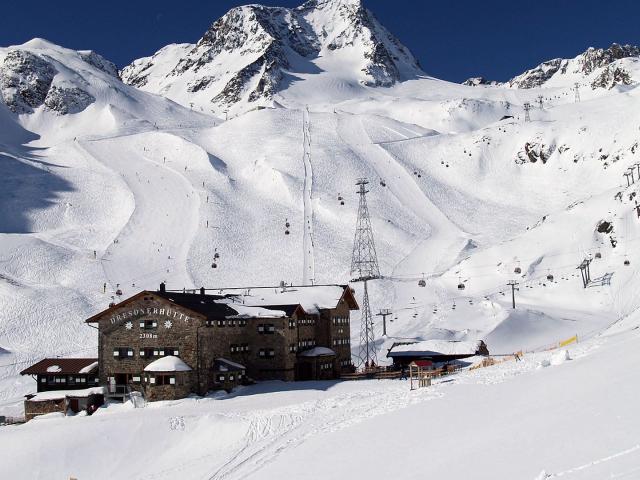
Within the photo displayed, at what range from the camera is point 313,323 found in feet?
188

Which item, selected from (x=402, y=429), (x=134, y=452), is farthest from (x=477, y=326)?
(x=402, y=429)

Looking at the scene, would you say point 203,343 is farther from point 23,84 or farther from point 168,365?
point 23,84

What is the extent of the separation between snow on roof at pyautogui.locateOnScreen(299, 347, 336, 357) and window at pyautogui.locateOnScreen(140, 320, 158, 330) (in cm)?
1151

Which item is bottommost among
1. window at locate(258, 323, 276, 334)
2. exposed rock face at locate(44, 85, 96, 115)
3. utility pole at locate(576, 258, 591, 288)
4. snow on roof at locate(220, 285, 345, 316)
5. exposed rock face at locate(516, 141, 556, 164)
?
window at locate(258, 323, 276, 334)

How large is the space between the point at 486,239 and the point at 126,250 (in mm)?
48705

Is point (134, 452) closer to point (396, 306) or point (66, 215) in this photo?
point (396, 306)

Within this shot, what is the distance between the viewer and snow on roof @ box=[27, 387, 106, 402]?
150 feet

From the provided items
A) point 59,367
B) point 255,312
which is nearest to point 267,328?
point 255,312

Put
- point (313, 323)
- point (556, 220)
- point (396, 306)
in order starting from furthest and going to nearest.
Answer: point (556, 220), point (396, 306), point (313, 323)

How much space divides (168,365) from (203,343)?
3367 millimetres

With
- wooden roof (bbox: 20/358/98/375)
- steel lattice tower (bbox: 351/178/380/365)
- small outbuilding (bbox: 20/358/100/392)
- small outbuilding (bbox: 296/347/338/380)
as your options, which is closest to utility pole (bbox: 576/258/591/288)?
steel lattice tower (bbox: 351/178/380/365)

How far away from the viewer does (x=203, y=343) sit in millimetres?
47938

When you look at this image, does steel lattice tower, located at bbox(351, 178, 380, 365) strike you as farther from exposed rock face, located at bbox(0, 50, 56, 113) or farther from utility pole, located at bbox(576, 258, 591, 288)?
exposed rock face, located at bbox(0, 50, 56, 113)

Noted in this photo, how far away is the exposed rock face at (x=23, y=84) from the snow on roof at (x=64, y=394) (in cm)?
15562
